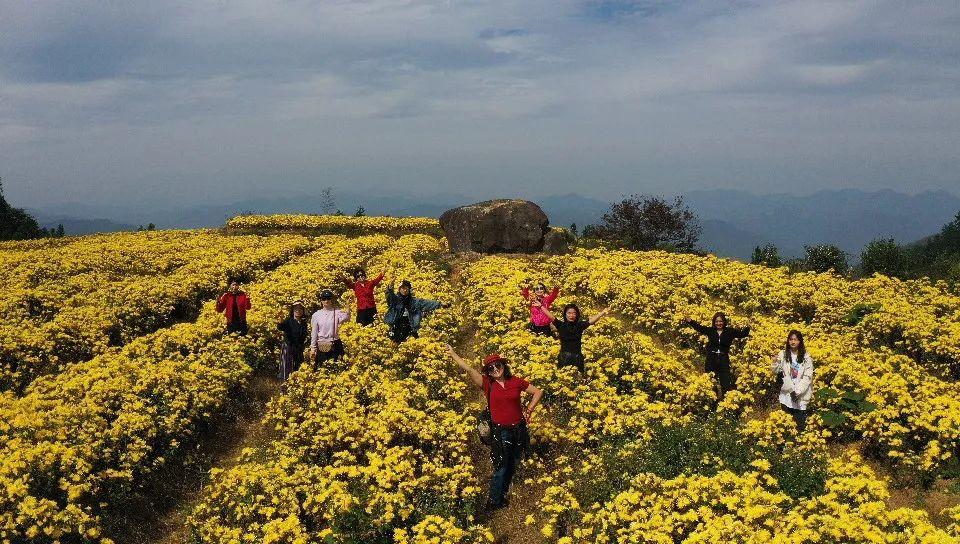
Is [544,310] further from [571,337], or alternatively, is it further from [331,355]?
[331,355]

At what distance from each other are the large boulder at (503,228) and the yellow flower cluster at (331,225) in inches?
352

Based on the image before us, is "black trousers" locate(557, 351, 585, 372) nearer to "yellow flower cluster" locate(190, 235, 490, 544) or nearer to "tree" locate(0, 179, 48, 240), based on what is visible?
"yellow flower cluster" locate(190, 235, 490, 544)

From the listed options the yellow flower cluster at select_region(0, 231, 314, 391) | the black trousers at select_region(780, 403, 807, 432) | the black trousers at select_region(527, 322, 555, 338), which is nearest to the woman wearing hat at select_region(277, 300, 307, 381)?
the black trousers at select_region(527, 322, 555, 338)

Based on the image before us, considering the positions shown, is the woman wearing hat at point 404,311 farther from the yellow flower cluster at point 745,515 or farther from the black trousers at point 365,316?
the yellow flower cluster at point 745,515

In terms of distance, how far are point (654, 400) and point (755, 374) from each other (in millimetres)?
2527

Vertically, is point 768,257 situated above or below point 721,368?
above

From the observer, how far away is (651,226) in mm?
40625

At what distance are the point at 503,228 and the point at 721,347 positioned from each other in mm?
19330

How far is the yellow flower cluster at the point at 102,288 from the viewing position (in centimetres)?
1638

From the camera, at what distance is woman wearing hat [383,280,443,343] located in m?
15.7

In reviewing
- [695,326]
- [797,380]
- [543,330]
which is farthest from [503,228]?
[797,380]

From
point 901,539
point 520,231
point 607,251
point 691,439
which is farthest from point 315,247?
point 901,539

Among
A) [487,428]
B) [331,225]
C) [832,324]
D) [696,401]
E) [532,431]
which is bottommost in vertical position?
[532,431]

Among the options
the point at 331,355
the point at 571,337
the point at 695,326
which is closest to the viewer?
the point at 571,337
